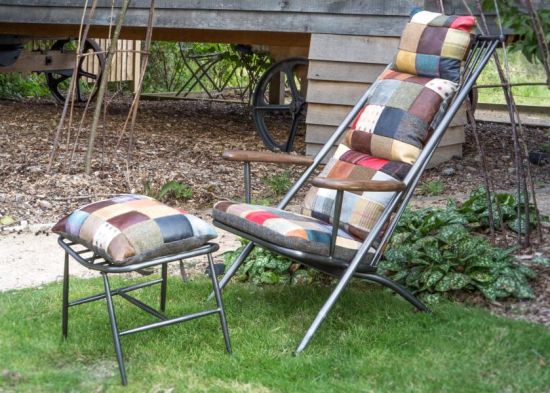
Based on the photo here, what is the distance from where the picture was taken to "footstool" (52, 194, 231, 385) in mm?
3258

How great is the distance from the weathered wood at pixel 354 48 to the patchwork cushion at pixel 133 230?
398 cm

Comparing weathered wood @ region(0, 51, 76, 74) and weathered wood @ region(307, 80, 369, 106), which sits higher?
weathered wood @ region(307, 80, 369, 106)

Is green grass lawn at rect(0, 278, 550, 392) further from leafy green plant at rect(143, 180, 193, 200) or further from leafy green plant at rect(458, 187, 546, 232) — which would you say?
leafy green plant at rect(143, 180, 193, 200)

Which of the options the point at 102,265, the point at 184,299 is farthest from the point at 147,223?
the point at 184,299

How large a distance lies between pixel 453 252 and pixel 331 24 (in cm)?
348

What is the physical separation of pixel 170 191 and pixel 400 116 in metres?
2.66

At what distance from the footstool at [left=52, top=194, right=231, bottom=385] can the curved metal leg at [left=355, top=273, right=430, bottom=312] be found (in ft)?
2.08

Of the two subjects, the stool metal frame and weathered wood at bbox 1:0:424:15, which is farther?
weathered wood at bbox 1:0:424:15

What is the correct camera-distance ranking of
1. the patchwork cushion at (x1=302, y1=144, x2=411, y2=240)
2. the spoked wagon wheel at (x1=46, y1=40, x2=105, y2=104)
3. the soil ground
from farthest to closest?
the spoked wagon wheel at (x1=46, y1=40, x2=105, y2=104) → the soil ground → the patchwork cushion at (x1=302, y1=144, x2=411, y2=240)

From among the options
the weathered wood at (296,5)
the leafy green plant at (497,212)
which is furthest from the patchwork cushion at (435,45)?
the weathered wood at (296,5)

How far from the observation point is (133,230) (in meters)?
3.31

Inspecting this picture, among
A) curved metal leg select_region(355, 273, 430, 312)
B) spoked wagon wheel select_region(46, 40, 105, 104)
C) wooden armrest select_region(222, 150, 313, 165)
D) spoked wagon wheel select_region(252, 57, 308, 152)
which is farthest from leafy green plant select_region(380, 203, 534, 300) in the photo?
spoked wagon wheel select_region(46, 40, 105, 104)

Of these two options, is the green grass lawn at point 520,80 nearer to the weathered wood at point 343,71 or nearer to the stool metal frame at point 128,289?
the weathered wood at point 343,71

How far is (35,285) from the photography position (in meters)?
4.52
